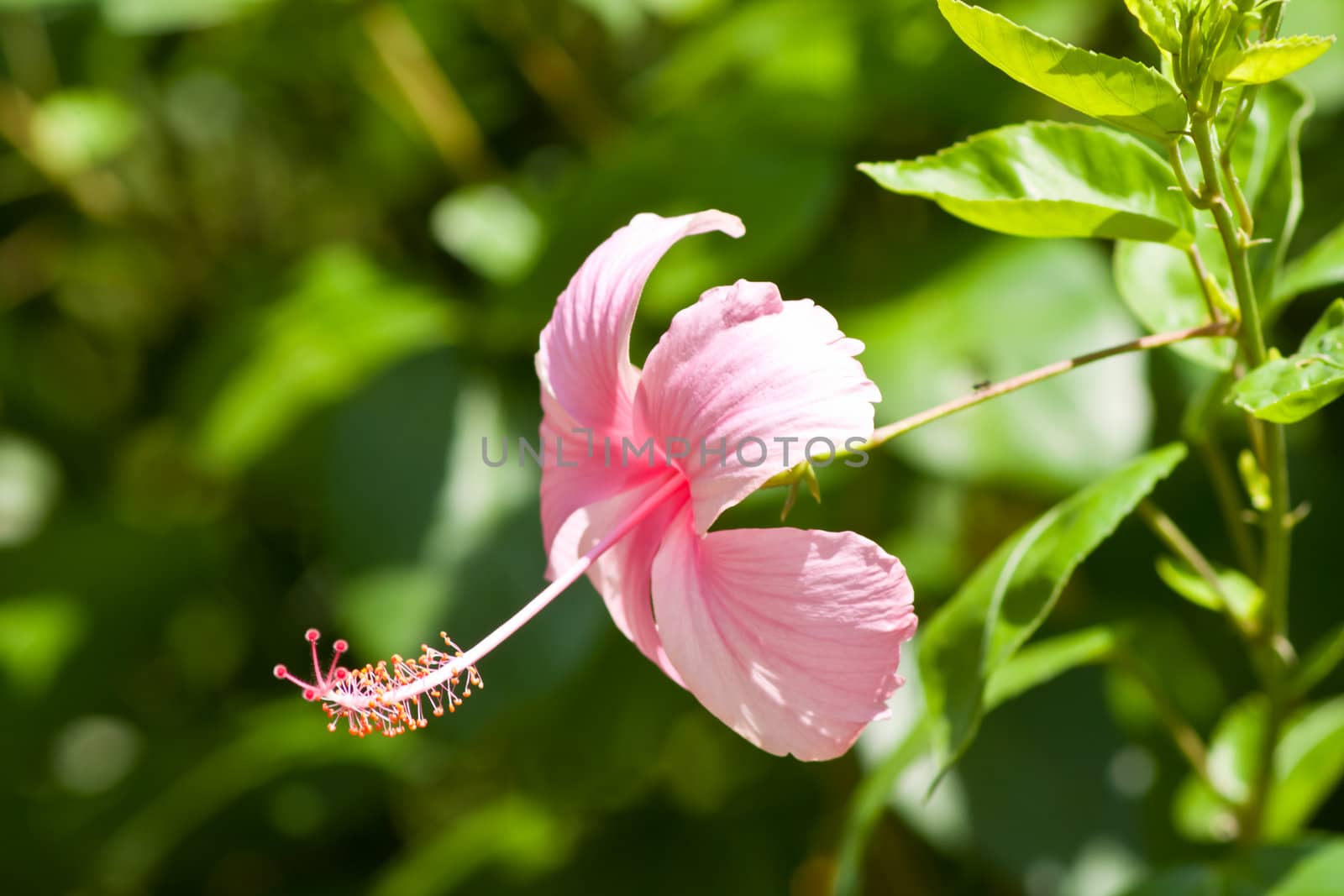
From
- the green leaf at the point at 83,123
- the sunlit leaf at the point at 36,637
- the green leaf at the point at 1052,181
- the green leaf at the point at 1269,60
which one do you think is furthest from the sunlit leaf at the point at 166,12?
the green leaf at the point at 1269,60

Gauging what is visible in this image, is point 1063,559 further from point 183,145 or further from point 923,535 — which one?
point 183,145

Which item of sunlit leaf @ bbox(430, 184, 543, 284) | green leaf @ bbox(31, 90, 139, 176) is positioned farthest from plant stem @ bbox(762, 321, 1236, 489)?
green leaf @ bbox(31, 90, 139, 176)

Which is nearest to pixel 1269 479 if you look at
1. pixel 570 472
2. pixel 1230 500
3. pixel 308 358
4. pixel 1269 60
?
pixel 1230 500

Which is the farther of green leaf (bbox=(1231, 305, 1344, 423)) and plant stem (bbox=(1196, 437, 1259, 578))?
plant stem (bbox=(1196, 437, 1259, 578))

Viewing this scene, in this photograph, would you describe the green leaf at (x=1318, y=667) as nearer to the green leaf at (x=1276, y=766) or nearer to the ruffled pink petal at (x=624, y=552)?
the green leaf at (x=1276, y=766)

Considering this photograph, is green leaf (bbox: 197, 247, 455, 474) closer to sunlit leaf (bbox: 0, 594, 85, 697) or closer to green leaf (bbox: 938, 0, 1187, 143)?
sunlit leaf (bbox: 0, 594, 85, 697)

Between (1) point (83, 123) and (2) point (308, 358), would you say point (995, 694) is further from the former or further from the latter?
(1) point (83, 123)
